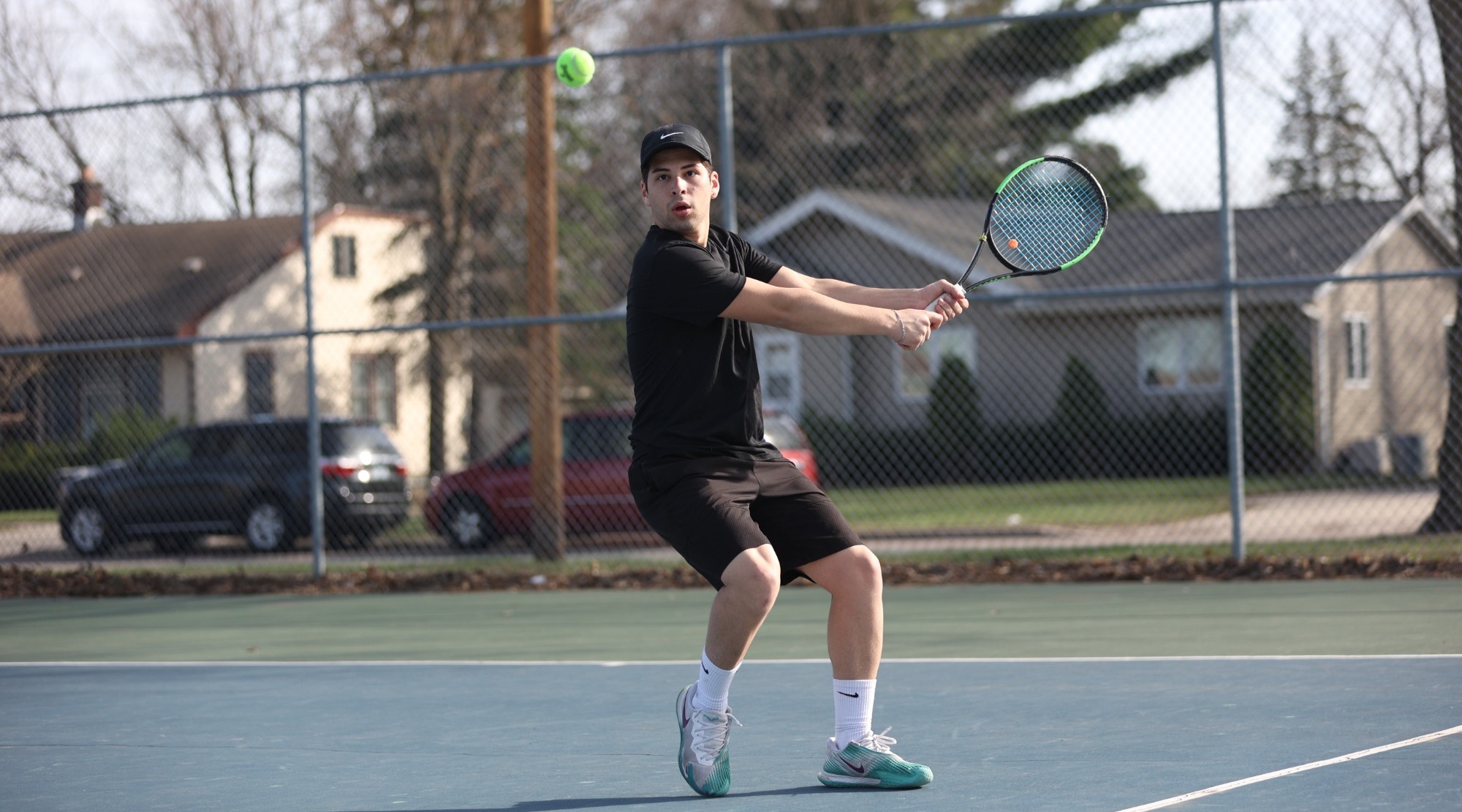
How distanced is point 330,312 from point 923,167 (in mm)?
11529

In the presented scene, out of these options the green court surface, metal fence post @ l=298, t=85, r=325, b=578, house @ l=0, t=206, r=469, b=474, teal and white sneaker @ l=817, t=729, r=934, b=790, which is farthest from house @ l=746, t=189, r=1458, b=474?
teal and white sneaker @ l=817, t=729, r=934, b=790

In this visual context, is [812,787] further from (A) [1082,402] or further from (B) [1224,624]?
(A) [1082,402]

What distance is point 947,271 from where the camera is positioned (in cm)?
2372

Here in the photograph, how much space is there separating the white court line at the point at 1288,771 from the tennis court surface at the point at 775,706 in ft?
Answer: 0.04

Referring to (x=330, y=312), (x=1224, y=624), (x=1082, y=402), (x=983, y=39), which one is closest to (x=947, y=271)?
(x=1082, y=402)

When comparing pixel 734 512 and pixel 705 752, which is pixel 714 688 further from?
pixel 734 512

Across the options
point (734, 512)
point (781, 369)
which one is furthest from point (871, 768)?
point (781, 369)

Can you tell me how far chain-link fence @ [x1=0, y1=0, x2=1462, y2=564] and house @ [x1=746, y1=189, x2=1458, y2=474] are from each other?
65 millimetres

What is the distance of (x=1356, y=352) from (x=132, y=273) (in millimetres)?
17695

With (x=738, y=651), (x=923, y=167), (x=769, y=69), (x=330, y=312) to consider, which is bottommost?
Result: (x=738, y=651)

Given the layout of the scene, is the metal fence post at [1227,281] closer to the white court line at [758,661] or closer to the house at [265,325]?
the white court line at [758,661]

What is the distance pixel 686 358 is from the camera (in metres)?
4.77

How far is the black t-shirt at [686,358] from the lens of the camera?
465 cm

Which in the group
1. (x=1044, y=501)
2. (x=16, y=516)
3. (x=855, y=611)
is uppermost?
(x=855, y=611)
